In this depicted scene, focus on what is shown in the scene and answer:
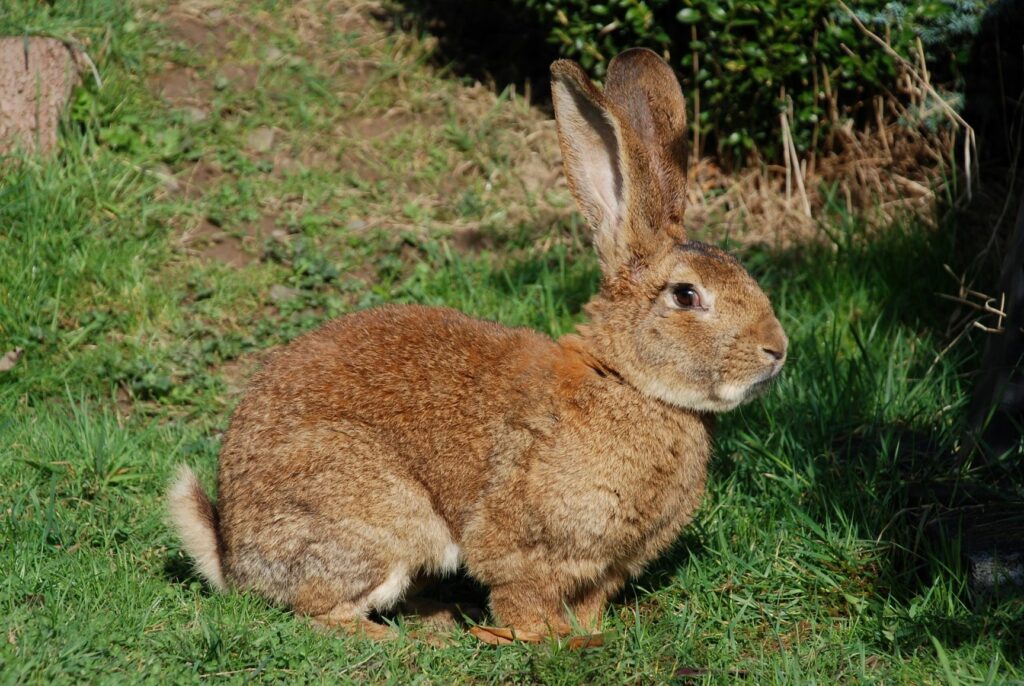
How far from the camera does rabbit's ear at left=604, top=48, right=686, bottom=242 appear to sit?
4.14 meters

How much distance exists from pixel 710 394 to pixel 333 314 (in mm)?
2444

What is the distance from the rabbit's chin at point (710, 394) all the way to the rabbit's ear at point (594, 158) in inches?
18.4

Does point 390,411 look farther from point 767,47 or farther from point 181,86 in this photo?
point 181,86

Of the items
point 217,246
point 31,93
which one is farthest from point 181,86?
point 217,246

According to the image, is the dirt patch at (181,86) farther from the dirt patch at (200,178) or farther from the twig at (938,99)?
the twig at (938,99)

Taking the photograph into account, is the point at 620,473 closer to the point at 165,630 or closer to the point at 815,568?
the point at 815,568

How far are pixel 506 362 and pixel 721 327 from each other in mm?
783

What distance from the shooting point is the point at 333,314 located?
5695mm

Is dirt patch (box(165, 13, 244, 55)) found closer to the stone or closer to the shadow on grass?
the shadow on grass

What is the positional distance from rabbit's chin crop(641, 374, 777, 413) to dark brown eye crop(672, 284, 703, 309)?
0.28 meters

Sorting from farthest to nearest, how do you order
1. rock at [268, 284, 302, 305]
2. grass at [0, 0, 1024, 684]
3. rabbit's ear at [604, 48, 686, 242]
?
A: 1. rock at [268, 284, 302, 305]
2. rabbit's ear at [604, 48, 686, 242]
3. grass at [0, 0, 1024, 684]

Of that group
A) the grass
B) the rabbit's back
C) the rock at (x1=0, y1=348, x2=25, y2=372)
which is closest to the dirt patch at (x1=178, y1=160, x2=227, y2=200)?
the grass

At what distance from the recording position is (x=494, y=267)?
A: 597cm

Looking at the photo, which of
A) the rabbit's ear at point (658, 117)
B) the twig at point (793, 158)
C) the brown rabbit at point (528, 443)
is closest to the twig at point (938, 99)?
the twig at point (793, 158)
